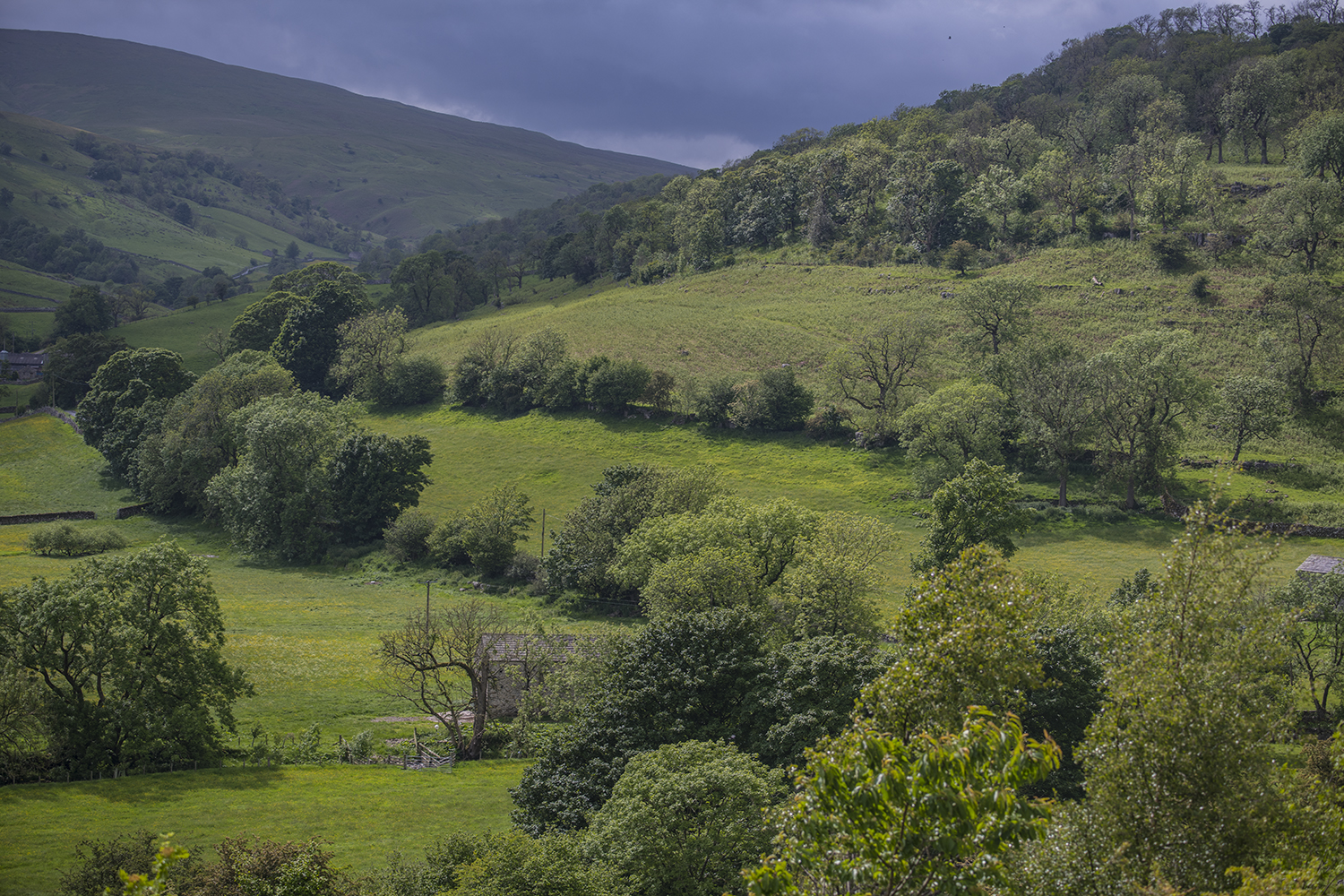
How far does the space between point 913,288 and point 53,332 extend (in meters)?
153

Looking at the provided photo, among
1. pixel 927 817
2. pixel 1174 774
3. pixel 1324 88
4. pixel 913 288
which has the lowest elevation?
pixel 1174 774

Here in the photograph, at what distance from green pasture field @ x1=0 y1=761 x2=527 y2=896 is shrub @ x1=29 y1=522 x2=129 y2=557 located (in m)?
43.7

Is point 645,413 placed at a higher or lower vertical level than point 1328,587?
higher

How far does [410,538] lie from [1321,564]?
6584cm

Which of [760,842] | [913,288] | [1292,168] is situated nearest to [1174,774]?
[760,842]

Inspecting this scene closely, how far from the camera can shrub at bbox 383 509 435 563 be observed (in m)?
71.3

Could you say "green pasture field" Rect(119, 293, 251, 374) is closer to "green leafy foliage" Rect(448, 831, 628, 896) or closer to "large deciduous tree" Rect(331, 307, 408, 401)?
"large deciduous tree" Rect(331, 307, 408, 401)

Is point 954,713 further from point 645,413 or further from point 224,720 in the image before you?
point 645,413

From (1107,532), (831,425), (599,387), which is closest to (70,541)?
(599,387)

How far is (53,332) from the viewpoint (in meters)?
151

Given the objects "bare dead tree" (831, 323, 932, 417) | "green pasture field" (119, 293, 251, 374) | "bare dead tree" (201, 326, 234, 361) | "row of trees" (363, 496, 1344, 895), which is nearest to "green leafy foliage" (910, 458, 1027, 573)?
"row of trees" (363, 496, 1344, 895)

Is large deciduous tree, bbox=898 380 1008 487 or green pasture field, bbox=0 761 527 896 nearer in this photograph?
green pasture field, bbox=0 761 527 896

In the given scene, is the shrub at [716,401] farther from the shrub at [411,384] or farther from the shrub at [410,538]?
the shrub at [411,384]

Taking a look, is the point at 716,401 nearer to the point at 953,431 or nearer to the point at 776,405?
the point at 776,405
